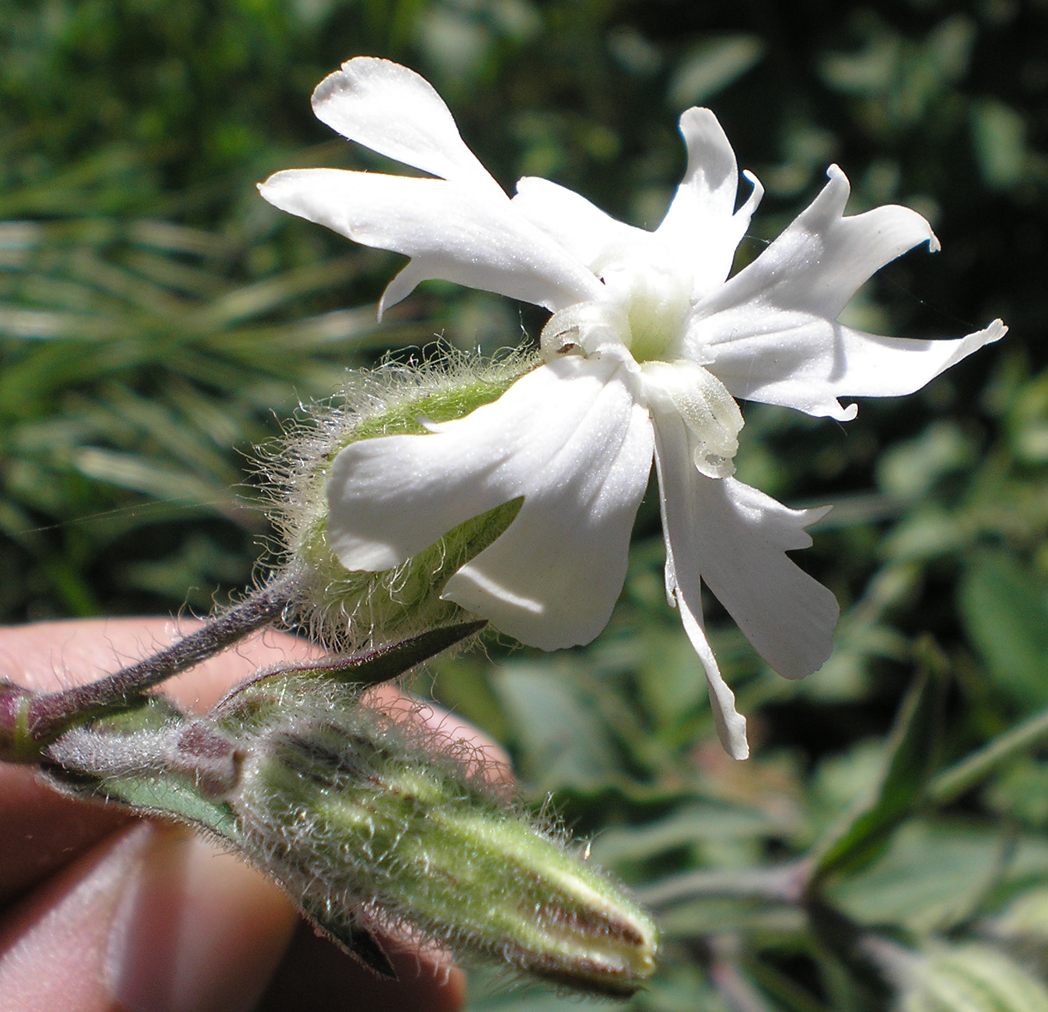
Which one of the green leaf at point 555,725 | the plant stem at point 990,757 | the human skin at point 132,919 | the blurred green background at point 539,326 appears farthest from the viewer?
the blurred green background at point 539,326

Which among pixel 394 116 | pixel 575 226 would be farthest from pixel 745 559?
pixel 394 116

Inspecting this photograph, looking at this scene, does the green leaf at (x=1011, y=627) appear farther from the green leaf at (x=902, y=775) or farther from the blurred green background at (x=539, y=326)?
the green leaf at (x=902, y=775)

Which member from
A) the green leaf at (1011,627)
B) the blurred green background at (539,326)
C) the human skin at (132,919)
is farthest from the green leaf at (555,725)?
the green leaf at (1011,627)

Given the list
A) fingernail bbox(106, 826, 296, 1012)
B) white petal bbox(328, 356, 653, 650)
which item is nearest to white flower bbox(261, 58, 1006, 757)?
white petal bbox(328, 356, 653, 650)

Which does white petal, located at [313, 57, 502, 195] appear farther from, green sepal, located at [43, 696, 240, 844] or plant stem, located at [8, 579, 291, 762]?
green sepal, located at [43, 696, 240, 844]

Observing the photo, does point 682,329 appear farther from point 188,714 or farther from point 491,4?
point 491,4

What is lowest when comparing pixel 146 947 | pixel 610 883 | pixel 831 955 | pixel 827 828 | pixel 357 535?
pixel 827 828

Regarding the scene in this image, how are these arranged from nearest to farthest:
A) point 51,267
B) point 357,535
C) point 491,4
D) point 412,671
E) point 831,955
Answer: point 357,535, point 412,671, point 831,955, point 51,267, point 491,4

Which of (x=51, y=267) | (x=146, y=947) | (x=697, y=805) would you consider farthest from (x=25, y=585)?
(x=697, y=805)
